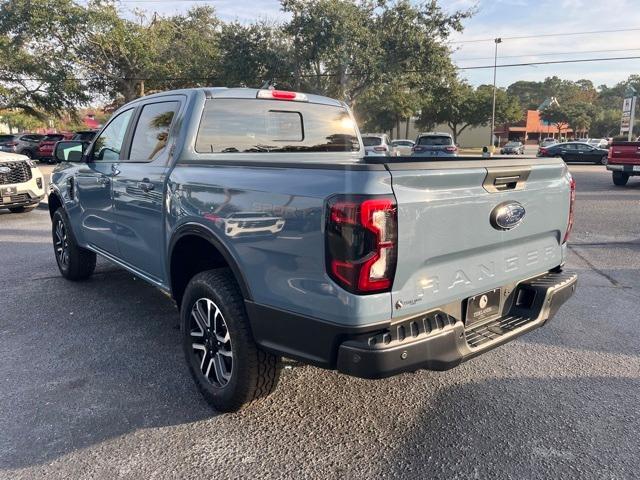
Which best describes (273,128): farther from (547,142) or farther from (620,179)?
(547,142)

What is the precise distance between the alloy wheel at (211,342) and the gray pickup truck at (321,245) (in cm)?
1

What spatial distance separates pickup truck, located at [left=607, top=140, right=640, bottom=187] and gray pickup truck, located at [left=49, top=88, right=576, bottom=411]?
1438 cm

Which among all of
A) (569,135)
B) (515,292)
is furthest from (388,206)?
(569,135)

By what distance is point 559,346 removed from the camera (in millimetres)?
4047

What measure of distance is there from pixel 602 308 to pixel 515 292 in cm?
244

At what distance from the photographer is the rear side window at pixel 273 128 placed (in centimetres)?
366

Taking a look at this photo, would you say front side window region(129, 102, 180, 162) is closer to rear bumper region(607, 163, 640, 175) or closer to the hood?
the hood

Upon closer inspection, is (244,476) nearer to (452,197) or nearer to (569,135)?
(452,197)

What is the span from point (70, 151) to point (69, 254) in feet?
3.67

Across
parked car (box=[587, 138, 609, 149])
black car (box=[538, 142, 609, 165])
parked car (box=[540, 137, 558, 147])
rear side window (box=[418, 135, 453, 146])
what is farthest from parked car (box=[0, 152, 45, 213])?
parked car (box=[540, 137, 558, 147])

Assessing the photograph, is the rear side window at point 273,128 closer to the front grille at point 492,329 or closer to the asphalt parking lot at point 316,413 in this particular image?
the asphalt parking lot at point 316,413

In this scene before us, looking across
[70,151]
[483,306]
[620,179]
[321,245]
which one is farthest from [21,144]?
[483,306]

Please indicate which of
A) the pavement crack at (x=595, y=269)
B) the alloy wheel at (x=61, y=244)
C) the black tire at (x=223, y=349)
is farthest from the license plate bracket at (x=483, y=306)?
the alloy wheel at (x=61, y=244)

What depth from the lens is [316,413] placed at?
310cm
